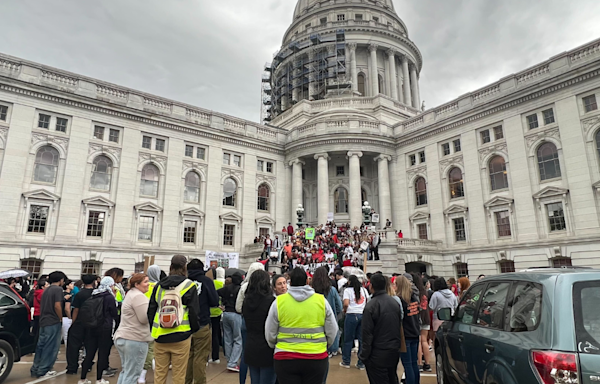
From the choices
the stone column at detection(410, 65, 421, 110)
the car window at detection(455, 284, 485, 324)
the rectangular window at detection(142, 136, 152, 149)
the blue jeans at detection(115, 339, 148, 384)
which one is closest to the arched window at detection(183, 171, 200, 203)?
the rectangular window at detection(142, 136, 152, 149)

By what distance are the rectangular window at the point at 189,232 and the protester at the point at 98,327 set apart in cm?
2545

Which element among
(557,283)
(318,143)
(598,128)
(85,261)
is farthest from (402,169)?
(557,283)

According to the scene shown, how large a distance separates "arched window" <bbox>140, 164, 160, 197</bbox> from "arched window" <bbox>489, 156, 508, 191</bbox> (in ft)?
94.1

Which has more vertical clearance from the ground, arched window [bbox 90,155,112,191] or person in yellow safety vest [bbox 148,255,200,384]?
arched window [bbox 90,155,112,191]

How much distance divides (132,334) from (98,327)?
6.84ft

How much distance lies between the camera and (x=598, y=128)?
24641mm

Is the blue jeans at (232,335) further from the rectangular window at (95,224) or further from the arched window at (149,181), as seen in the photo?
the arched window at (149,181)

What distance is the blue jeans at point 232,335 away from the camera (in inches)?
Answer: 349

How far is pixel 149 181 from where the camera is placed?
32.2m

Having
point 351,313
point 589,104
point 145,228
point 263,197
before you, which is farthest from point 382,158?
point 351,313

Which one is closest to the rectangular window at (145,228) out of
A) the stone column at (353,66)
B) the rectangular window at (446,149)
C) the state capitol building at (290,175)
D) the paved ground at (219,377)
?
the state capitol building at (290,175)

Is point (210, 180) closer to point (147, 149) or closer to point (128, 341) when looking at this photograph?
point (147, 149)

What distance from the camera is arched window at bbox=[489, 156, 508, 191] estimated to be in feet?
96.6

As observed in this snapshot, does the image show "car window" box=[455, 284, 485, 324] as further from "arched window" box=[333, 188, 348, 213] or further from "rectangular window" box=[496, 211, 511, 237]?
"arched window" box=[333, 188, 348, 213]
